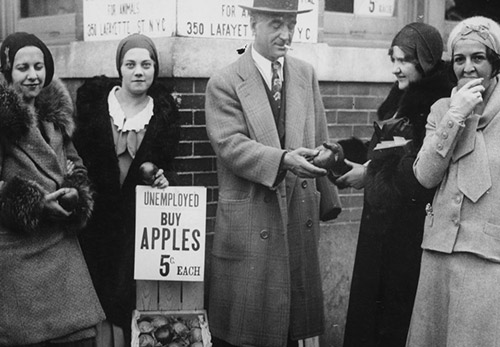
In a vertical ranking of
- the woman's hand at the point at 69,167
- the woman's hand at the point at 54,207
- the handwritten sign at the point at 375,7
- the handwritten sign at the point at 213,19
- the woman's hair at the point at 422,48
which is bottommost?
the woman's hand at the point at 54,207

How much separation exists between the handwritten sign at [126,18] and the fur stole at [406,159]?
159cm

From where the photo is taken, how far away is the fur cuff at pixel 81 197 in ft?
15.7

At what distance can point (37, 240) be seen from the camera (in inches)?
184

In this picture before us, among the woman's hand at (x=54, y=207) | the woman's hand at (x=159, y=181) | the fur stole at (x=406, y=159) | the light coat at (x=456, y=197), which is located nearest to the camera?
the light coat at (x=456, y=197)

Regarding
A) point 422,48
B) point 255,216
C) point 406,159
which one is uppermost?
point 422,48

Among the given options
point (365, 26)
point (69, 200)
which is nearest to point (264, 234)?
point (69, 200)

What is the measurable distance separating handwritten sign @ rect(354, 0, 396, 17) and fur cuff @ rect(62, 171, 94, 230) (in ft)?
9.75

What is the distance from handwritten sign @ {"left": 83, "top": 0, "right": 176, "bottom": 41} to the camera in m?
5.70

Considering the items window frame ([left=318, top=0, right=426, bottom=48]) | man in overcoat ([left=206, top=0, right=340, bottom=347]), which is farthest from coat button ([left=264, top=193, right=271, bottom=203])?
window frame ([left=318, top=0, right=426, bottom=48])

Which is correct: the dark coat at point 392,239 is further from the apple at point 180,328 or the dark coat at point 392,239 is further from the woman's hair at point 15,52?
the woman's hair at point 15,52

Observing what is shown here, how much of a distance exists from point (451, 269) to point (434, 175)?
0.46 m

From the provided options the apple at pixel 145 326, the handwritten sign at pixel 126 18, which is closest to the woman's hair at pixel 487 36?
the handwritten sign at pixel 126 18

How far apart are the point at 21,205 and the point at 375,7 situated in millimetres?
3616

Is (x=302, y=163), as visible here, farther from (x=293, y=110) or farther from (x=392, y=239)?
(x=392, y=239)
